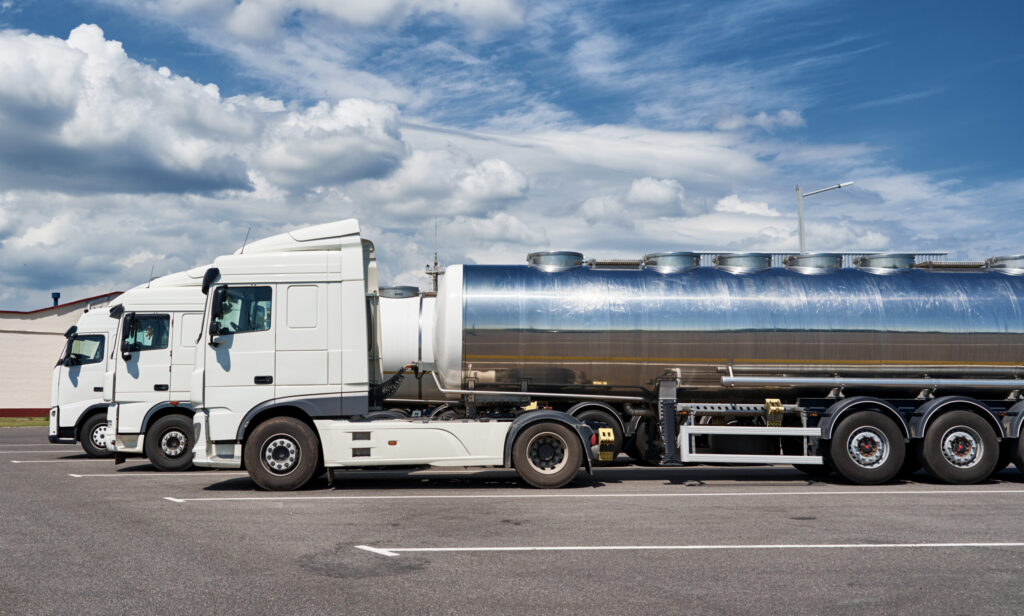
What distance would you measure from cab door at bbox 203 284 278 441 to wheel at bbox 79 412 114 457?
23.3 ft

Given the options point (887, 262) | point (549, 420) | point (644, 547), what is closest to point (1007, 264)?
point (887, 262)

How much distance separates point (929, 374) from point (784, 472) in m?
3.17

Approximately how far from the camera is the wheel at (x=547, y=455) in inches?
493

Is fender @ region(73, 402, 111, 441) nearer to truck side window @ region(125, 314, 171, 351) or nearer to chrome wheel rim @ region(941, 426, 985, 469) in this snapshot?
truck side window @ region(125, 314, 171, 351)

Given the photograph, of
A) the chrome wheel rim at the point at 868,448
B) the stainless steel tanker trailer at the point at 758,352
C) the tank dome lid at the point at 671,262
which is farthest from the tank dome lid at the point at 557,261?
the chrome wheel rim at the point at 868,448

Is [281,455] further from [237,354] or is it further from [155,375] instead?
[155,375]

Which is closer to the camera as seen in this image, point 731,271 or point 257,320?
point 257,320

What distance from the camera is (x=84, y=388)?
18.0 meters

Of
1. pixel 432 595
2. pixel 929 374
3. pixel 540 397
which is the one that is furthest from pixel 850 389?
pixel 432 595

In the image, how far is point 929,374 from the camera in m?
13.3

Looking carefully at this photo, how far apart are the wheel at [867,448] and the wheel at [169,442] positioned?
35.3ft

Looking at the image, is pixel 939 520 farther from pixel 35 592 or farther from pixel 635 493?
pixel 35 592

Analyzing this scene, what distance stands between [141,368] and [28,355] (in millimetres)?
31339

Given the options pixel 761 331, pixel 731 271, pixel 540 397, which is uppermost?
pixel 731 271
